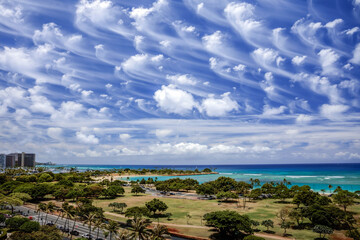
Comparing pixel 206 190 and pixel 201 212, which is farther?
pixel 206 190

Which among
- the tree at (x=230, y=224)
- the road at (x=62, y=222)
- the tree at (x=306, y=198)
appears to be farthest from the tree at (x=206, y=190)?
the road at (x=62, y=222)

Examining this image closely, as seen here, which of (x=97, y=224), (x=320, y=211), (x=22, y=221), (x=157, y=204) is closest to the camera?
(x=97, y=224)

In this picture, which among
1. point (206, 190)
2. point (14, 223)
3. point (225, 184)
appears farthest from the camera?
point (225, 184)

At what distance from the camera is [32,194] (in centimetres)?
9900

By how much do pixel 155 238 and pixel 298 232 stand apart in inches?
1632

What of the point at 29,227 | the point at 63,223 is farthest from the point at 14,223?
the point at 63,223

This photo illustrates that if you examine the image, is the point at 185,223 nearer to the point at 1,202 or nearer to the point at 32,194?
the point at 1,202

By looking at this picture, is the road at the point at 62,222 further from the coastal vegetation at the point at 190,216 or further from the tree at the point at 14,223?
the tree at the point at 14,223

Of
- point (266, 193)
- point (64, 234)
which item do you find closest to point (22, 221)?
point (64, 234)

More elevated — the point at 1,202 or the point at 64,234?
the point at 1,202

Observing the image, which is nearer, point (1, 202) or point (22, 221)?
point (22, 221)

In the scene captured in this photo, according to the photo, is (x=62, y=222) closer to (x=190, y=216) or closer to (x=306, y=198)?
(x=190, y=216)

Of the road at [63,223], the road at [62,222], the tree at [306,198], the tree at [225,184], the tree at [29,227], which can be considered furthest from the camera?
the tree at [225,184]

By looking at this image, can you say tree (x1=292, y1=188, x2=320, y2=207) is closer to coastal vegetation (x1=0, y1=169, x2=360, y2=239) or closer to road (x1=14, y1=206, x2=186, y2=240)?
coastal vegetation (x1=0, y1=169, x2=360, y2=239)
